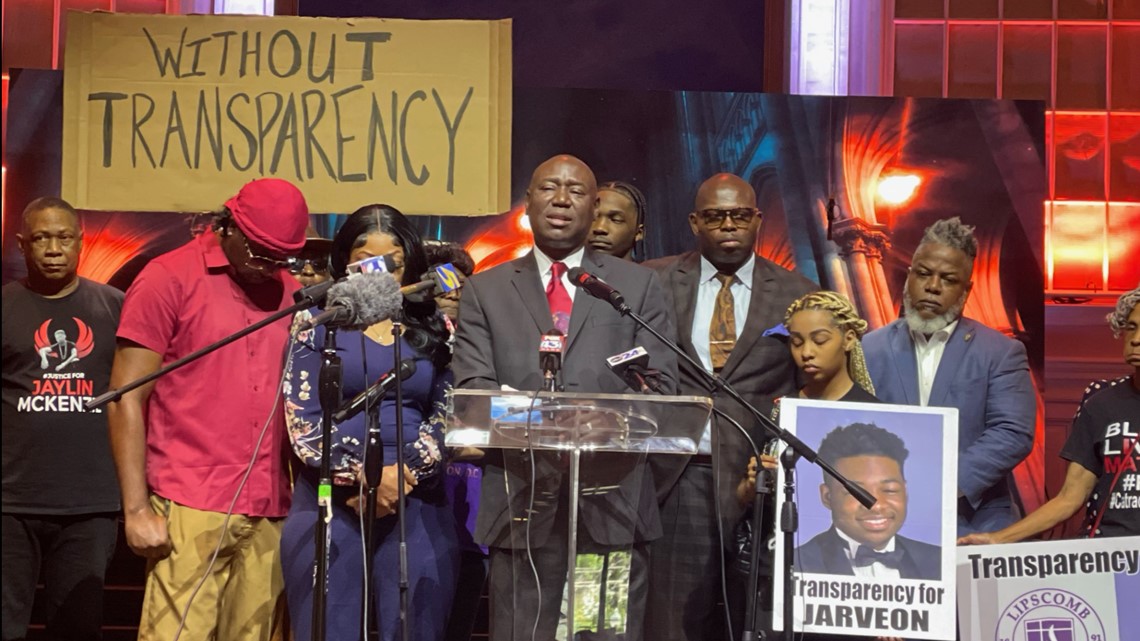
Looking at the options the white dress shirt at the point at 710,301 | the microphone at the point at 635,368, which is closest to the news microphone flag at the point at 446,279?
the microphone at the point at 635,368

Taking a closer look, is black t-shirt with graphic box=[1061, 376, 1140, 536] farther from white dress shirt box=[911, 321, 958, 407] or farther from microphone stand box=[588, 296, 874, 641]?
microphone stand box=[588, 296, 874, 641]

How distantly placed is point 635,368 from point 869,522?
4.54 ft

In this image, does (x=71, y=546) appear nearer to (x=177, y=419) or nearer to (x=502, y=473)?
(x=177, y=419)

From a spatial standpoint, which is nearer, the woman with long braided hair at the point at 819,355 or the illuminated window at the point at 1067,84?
the woman with long braided hair at the point at 819,355

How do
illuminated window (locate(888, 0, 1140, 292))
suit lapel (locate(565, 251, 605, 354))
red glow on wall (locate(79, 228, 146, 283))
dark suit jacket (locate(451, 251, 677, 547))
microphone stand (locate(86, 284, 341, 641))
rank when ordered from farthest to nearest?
1. illuminated window (locate(888, 0, 1140, 292))
2. red glow on wall (locate(79, 228, 146, 283))
3. suit lapel (locate(565, 251, 605, 354))
4. dark suit jacket (locate(451, 251, 677, 547))
5. microphone stand (locate(86, 284, 341, 641))

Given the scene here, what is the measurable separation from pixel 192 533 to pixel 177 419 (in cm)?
42

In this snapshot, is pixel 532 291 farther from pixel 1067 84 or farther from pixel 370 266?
pixel 1067 84

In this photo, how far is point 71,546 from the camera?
230 inches

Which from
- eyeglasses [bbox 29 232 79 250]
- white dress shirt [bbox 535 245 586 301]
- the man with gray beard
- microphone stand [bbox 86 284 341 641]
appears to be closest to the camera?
microphone stand [bbox 86 284 341 641]

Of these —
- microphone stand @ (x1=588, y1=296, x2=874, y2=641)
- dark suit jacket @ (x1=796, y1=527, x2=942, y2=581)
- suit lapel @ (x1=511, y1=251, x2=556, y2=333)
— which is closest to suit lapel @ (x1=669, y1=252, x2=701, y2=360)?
suit lapel @ (x1=511, y1=251, x2=556, y2=333)

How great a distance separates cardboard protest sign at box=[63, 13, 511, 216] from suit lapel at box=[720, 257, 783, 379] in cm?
150

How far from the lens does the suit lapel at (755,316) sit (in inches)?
219

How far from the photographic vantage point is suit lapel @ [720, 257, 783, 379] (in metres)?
5.55

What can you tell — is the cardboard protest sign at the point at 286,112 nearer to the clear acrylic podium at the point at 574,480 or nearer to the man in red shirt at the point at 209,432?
the man in red shirt at the point at 209,432
